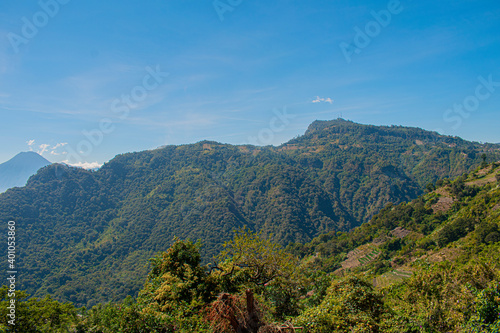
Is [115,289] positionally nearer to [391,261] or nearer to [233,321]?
[391,261]

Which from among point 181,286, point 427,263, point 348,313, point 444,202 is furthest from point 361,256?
point 181,286

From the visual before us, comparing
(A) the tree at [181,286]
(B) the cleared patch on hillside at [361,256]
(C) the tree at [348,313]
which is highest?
(A) the tree at [181,286]

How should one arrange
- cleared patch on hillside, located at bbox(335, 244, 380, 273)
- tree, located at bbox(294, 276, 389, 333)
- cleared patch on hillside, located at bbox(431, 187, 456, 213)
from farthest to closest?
cleared patch on hillside, located at bbox(431, 187, 456, 213), cleared patch on hillside, located at bbox(335, 244, 380, 273), tree, located at bbox(294, 276, 389, 333)

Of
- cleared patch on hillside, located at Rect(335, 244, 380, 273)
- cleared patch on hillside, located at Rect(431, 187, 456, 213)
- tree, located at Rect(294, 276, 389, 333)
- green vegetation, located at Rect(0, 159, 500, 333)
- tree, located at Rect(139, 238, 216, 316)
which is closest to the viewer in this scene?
green vegetation, located at Rect(0, 159, 500, 333)

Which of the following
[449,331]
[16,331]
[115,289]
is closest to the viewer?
[449,331]

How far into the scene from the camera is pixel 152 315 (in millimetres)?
8242

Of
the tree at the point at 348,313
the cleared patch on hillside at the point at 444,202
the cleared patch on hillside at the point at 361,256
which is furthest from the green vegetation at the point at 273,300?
the cleared patch on hillside at the point at 444,202

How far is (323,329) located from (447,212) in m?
103

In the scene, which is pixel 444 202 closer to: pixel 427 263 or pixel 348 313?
pixel 427 263

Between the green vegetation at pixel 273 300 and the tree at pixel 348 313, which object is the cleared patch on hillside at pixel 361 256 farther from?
the tree at pixel 348 313

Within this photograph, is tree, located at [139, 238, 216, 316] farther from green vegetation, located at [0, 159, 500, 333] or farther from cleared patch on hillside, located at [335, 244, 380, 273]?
cleared patch on hillside, located at [335, 244, 380, 273]

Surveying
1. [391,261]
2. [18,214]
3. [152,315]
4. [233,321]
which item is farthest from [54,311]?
[18,214]

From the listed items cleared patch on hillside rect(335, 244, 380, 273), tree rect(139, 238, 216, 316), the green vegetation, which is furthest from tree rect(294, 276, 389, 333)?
cleared patch on hillside rect(335, 244, 380, 273)

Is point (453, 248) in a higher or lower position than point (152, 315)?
lower
